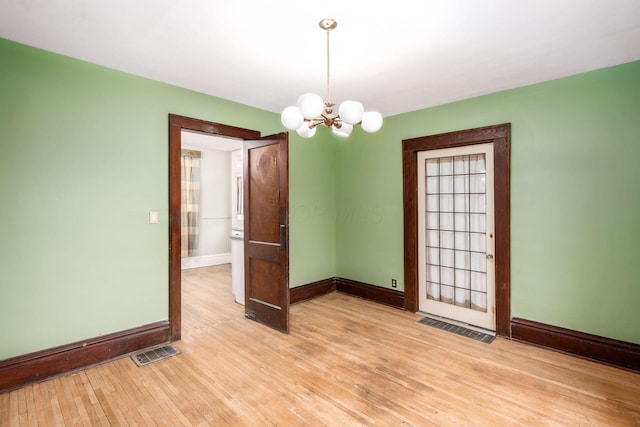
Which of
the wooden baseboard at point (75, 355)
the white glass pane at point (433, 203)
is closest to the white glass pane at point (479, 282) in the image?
the white glass pane at point (433, 203)

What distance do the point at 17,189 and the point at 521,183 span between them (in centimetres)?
471

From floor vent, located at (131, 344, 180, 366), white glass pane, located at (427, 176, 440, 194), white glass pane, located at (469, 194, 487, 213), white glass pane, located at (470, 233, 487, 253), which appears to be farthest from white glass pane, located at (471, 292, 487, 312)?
floor vent, located at (131, 344, 180, 366)

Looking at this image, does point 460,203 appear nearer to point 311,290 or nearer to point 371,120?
point 371,120

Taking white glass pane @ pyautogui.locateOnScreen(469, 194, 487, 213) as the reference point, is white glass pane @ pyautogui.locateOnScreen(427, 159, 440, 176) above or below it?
above

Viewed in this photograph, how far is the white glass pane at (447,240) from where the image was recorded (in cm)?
399

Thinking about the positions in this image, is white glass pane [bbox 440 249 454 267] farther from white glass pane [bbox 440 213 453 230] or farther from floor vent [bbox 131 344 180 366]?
floor vent [bbox 131 344 180 366]

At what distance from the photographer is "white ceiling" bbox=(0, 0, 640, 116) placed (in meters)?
2.04

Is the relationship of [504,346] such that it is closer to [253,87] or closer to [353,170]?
[353,170]

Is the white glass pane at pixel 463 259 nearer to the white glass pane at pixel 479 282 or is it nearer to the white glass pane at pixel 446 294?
the white glass pane at pixel 479 282

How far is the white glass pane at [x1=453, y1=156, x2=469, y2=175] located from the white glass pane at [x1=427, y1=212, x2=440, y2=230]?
606mm

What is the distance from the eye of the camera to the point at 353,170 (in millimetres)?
4887

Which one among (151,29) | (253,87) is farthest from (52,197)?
(253,87)

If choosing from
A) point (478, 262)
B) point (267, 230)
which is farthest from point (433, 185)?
point (267, 230)

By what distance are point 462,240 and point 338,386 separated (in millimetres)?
2395
